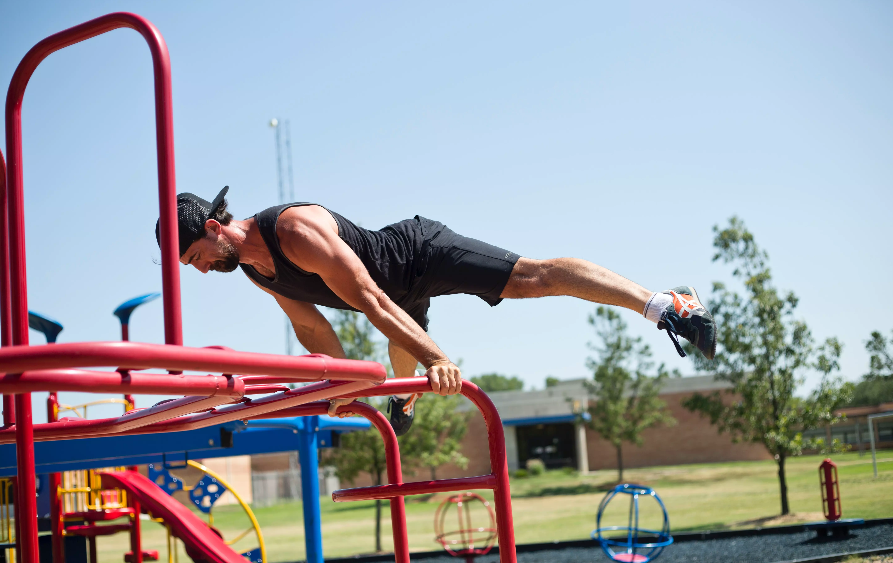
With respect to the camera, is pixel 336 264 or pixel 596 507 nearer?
pixel 336 264

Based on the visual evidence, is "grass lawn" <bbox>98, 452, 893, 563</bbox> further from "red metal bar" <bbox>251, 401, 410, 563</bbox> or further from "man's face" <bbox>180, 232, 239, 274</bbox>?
"man's face" <bbox>180, 232, 239, 274</bbox>

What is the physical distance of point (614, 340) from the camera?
92.3 feet

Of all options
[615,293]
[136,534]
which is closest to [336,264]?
[615,293]

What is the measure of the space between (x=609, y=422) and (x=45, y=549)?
24.3 metres

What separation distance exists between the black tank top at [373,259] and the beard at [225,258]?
0.12m

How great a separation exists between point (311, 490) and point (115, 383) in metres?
4.11

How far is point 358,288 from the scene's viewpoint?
8.29 ft

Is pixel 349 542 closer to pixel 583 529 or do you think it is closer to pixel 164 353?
pixel 583 529

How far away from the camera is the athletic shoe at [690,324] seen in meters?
2.78

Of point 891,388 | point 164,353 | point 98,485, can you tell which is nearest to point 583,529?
point 891,388

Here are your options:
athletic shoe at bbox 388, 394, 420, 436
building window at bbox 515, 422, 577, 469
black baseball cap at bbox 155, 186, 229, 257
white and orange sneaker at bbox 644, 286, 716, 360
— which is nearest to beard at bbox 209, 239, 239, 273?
black baseball cap at bbox 155, 186, 229, 257

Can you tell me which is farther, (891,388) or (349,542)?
(891,388)

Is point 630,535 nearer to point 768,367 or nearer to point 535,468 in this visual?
point 768,367

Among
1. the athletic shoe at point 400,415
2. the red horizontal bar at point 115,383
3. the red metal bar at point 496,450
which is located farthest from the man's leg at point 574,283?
the red horizontal bar at point 115,383
